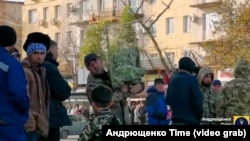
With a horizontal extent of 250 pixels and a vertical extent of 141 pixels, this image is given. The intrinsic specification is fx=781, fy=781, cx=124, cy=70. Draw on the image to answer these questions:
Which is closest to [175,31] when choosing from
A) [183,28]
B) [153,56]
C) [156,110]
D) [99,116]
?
[183,28]

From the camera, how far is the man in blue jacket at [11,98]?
7.52m

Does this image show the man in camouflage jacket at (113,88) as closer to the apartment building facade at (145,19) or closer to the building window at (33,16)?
the apartment building facade at (145,19)

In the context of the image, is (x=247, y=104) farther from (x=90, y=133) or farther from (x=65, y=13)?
(x=65, y=13)

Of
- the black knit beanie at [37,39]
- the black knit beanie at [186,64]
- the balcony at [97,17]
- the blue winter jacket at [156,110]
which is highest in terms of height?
the balcony at [97,17]

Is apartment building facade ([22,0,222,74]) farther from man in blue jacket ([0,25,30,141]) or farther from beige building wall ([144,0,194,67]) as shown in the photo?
man in blue jacket ([0,25,30,141])

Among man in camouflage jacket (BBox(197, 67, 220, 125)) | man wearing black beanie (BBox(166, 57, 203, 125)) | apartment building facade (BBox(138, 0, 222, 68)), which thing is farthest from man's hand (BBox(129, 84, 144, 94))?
apartment building facade (BBox(138, 0, 222, 68))

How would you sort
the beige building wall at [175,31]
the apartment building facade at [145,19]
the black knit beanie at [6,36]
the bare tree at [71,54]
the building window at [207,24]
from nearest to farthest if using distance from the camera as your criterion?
the black knit beanie at [6,36], the building window at [207,24], the apartment building facade at [145,19], the beige building wall at [175,31], the bare tree at [71,54]

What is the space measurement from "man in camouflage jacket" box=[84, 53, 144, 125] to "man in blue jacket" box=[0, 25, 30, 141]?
2.41 feet

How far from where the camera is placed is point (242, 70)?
11.5 m

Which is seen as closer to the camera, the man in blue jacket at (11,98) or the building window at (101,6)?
the man in blue jacket at (11,98)

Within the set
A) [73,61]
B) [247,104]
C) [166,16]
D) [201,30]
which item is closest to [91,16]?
[73,61]

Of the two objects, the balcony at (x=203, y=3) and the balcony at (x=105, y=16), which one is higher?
the balcony at (x=203, y=3)

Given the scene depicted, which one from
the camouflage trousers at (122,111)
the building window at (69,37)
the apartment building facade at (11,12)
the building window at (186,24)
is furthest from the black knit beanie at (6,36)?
the apartment building facade at (11,12)

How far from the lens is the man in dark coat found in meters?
9.48
